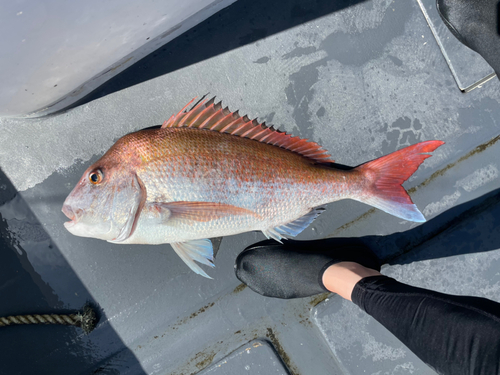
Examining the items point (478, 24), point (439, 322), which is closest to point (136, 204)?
point (439, 322)

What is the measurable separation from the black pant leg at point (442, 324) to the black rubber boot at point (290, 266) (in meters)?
0.22

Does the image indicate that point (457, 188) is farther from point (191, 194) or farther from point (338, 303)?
point (191, 194)

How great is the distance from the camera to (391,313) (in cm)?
127

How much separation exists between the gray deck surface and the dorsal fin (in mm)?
216

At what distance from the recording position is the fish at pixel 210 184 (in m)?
1.26

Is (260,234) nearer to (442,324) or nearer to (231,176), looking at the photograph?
(231,176)

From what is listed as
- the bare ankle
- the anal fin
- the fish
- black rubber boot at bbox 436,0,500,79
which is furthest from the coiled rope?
black rubber boot at bbox 436,0,500,79

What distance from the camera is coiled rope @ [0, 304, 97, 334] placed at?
5.00ft

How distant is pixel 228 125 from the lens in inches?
53.5

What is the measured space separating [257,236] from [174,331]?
67 cm

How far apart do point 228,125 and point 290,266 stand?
0.79 meters

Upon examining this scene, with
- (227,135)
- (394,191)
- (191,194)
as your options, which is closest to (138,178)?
(191,194)

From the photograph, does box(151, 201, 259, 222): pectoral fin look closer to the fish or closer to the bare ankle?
the fish

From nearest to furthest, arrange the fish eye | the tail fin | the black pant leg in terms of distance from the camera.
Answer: the black pant leg < the fish eye < the tail fin
